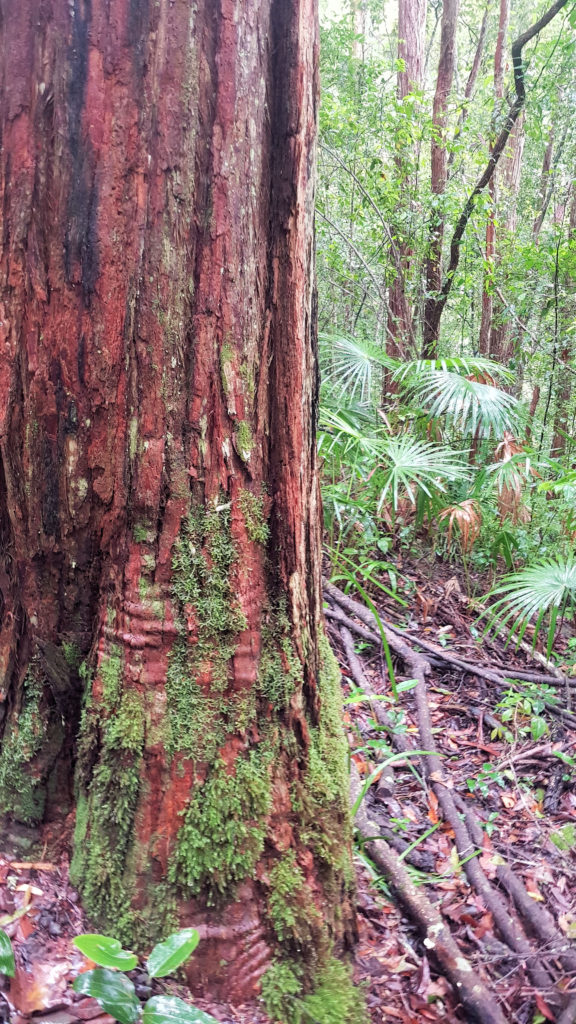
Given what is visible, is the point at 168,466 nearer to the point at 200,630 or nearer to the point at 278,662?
the point at 200,630

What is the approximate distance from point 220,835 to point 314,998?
1.48ft

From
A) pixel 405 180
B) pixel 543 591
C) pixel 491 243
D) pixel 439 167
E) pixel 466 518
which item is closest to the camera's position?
pixel 543 591

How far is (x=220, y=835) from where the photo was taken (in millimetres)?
1319

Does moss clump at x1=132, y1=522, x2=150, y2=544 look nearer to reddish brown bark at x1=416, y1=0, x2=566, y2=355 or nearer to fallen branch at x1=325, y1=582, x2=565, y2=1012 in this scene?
fallen branch at x1=325, y1=582, x2=565, y2=1012

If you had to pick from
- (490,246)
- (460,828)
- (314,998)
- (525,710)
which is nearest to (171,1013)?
(314,998)

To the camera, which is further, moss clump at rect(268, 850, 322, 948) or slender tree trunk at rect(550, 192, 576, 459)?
slender tree trunk at rect(550, 192, 576, 459)

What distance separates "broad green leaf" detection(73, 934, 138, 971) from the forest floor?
0.48 feet

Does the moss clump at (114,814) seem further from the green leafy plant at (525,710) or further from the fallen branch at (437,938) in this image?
the green leafy plant at (525,710)

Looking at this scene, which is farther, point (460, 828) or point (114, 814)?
point (460, 828)

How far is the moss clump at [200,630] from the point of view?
1309 millimetres

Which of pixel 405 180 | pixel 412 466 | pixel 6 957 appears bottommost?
pixel 6 957

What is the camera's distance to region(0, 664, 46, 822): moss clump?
1455 mm

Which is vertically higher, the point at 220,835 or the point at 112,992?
the point at 220,835

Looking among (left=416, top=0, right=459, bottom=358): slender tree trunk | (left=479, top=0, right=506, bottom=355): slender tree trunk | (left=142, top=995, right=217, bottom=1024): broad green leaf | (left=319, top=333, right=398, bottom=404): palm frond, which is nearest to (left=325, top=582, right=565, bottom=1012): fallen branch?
(left=142, top=995, right=217, bottom=1024): broad green leaf
